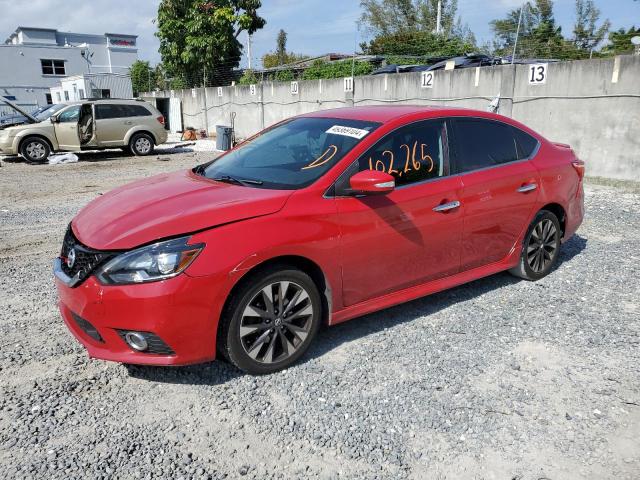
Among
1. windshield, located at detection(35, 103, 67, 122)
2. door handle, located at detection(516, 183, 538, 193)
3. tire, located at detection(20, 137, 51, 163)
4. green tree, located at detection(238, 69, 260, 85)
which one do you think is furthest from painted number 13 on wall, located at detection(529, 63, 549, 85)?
green tree, located at detection(238, 69, 260, 85)

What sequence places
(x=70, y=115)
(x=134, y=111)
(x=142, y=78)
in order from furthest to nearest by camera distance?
(x=142, y=78), (x=134, y=111), (x=70, y=115)

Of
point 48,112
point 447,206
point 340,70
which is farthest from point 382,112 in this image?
point 340,70

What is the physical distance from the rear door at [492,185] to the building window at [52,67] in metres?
51.9

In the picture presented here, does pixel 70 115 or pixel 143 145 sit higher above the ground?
pixel 70 115

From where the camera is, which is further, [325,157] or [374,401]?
[325,157]

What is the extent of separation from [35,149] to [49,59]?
3921 centimetres

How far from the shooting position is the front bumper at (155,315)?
9.32ft

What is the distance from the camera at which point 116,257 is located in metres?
2.91

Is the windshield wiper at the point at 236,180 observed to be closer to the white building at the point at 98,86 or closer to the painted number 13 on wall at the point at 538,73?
the painted number 13 on wall at the point at 538,73

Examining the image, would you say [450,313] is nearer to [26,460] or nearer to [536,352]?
[536,352]

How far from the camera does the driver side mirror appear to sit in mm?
3316

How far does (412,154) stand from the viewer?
12.8 ft

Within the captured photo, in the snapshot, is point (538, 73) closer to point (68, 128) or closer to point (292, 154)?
point (292, 154)

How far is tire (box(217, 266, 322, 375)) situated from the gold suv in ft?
45.4
